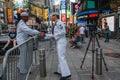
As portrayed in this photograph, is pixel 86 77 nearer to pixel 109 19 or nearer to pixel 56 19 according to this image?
pixel 56 19

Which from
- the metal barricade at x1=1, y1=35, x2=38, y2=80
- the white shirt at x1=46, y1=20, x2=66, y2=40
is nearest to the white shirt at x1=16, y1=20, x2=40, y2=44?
the white shirt at x1=46, y1=20, x2=66, y2=40

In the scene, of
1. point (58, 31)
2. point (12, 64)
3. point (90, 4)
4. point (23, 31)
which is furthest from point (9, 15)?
point (12, 64)

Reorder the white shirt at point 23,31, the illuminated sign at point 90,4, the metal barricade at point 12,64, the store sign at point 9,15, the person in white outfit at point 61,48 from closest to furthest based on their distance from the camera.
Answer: the metal barricade at point 12,64 < the person in white outfit at point 61,48 < the white shirt at point 23,31 < the store sign at point 9,15 < the illuminated sign at point 90,4

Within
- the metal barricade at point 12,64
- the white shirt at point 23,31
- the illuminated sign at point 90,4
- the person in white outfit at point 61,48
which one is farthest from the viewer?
the illuminated sign at point 90,4

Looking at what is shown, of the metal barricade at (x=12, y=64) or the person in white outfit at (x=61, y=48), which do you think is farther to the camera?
the person in white outfit at (x=61, y=48)

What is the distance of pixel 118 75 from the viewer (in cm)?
852

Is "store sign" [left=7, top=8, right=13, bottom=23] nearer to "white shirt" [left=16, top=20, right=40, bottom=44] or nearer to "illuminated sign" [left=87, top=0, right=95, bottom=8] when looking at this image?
"illuminated sign" [left=87, top=0, right=95, bottom=8]

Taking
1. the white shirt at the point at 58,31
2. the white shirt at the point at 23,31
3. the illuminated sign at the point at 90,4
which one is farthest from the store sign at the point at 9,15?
the white shirt at the point at 58,31

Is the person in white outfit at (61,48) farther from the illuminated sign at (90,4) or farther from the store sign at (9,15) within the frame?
the illuminated sign at (90,4)

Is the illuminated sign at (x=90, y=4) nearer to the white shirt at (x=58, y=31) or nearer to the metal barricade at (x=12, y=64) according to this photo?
the white shirt at (x=58, y=31)

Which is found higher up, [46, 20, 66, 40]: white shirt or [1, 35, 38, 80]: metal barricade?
[46, 20, 66, 40]: white shirt

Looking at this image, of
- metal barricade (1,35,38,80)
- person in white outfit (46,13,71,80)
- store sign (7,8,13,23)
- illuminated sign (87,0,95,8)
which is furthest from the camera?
illuminated sign (87,0,95,8)

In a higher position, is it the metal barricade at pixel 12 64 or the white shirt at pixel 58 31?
the white shirt at pixel 58 31

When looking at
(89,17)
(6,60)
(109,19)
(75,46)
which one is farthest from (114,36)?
(6,60)
